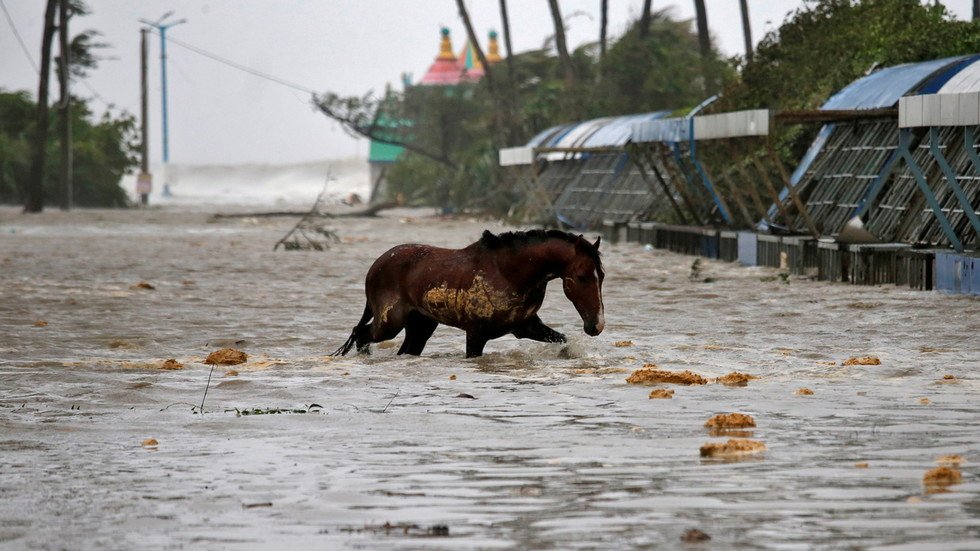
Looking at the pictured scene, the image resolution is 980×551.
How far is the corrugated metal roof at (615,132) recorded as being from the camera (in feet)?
117

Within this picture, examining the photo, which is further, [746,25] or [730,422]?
[746,25]

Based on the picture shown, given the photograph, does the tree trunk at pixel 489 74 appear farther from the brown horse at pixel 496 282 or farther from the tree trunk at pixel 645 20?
the brown horse at pixel 496 282

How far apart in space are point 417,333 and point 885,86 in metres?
12.9

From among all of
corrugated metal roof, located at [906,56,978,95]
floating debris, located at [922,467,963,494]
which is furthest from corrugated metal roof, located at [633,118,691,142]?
floating debris, located at [922,467,963,494]

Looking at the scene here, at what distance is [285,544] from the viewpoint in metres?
5.34

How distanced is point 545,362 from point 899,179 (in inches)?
433

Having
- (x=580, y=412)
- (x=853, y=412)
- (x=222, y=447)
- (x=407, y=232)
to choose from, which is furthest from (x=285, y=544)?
(x=407, y=232)

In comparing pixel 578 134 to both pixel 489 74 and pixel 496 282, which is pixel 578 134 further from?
pixel 496 282

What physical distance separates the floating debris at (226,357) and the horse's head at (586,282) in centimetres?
229

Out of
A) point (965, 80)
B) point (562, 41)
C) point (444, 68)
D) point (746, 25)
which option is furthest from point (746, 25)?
point (444, 68)

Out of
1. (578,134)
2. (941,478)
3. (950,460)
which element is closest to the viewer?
(941,478)

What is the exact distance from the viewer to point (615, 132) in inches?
1444

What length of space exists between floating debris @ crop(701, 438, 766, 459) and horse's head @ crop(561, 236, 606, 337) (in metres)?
3.52

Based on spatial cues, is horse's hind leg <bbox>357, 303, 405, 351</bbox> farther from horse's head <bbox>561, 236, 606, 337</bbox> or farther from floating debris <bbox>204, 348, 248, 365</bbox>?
horse's head <bbox>561, 236, 606, 337</bbox>
